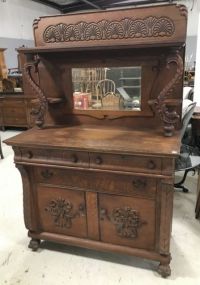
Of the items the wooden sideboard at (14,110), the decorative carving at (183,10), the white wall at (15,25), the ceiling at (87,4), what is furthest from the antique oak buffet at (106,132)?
the ceiling at (87,4)

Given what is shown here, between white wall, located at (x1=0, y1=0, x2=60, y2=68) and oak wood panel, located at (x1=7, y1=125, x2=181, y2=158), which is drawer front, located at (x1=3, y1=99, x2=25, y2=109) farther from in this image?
oak wood panel, located at (x1=7, y1=125, x2=181, y2=158)

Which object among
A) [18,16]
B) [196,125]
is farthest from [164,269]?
[18,16]

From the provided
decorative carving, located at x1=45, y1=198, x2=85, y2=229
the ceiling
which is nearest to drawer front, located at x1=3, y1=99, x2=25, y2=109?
decorative carving, located at x1=45, y1=198, x2=85, y2=229

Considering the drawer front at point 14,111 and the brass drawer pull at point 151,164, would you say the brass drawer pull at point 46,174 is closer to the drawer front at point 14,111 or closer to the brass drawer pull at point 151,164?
the brass drawer pull at point 151,164

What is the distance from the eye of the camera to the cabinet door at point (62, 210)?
5.52 feet

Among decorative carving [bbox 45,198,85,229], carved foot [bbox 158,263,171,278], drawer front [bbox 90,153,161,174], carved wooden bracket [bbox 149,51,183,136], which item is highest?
carved wooden bracket [bbox 149,51,183,136]

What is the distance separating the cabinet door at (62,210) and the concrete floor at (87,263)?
200 mm

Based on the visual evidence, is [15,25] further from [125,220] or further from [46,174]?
[125,220]

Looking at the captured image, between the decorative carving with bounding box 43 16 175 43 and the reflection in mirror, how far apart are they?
20cm

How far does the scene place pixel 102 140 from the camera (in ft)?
5.09

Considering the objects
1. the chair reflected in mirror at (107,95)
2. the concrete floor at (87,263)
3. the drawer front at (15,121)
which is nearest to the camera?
the concrete floor at (87,263)

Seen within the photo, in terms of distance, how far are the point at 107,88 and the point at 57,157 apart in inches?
24.2

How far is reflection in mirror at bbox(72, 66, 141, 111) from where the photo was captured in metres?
1.70

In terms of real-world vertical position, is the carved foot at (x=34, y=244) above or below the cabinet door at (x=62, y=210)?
below
